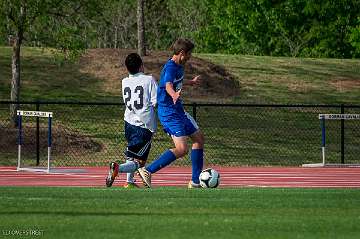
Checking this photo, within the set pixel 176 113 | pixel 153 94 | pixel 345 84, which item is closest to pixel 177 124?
pixel 176 113

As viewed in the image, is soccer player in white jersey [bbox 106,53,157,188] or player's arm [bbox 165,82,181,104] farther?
soccer player in white jersey [bbox 106,53,157,188]

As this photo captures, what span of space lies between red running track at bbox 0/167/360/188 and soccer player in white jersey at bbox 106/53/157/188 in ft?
10.9

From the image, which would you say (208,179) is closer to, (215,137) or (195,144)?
(195,144)

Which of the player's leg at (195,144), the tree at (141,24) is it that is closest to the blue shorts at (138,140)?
the player's leg at (195,144)

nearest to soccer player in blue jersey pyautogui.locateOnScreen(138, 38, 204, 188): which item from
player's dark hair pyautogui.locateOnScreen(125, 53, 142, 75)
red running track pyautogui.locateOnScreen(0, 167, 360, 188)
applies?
player's dark hair pyautogui.locateOnScreen(125, 53, 142, 75)

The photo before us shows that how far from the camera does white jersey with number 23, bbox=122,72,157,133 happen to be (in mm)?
17391

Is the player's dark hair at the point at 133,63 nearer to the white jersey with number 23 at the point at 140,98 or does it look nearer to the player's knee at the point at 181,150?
the white jersey with number 23 at the point at 140,98

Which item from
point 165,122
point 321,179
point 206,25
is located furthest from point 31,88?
point 206,25

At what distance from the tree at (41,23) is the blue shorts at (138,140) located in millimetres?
13999

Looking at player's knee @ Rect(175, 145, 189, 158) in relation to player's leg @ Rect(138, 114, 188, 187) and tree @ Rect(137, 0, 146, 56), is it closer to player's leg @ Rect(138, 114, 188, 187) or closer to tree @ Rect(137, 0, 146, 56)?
player's leg @ Rect(138, 114, 188, 187)

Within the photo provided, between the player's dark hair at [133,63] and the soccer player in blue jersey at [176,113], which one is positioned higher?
the player's dark hair at [133,63]

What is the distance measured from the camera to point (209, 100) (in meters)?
38.7

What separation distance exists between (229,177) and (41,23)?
32.4 ft

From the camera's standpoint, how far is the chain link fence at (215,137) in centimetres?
3098
